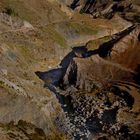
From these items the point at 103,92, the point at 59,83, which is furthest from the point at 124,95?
the point at 59,83

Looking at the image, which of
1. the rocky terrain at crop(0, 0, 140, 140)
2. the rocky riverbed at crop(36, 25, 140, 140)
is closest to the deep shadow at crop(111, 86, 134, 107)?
the rocky riverbed at crop(36, 25, 140, 140)

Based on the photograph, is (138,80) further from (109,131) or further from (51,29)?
(51,29)

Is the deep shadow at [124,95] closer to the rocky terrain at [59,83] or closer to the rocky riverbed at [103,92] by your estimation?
the rocky riverbed at [103,92]

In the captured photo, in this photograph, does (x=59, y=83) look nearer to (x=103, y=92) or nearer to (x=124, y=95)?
(x=103, y=92)

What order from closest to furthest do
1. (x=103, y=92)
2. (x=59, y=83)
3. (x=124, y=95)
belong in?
1. (x=124, y=95)
2. (x=103, y=92)
3. (x=59, y=83)

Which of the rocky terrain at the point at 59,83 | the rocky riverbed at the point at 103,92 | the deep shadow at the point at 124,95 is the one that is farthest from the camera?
the deep shadow at the point at 124,95

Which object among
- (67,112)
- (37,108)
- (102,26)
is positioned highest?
(37,108)

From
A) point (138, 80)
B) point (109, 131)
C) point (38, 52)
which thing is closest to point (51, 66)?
point (38, 52)

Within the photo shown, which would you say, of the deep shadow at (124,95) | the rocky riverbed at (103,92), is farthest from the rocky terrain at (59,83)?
the deep shadow at (124,95)
